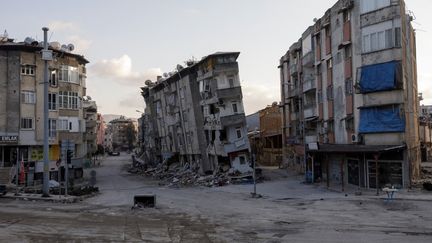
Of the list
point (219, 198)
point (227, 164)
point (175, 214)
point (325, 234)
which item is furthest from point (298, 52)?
point (325, 234)

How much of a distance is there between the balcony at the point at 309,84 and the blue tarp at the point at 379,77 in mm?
12072

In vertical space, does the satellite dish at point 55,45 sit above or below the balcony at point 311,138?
above

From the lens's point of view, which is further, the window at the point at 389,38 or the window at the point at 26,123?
the window at the point at 26,123

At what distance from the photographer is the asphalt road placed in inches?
690

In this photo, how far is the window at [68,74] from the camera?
176ft

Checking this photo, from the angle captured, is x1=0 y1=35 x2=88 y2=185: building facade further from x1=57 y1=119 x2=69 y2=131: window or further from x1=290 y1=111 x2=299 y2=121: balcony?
x1=290 y1=111 x2=299 y2=121: balcony

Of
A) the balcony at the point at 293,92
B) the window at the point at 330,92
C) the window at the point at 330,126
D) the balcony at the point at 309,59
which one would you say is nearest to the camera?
the window at the point at 330,92

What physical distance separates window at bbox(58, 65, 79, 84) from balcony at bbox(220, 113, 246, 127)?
17510 mm

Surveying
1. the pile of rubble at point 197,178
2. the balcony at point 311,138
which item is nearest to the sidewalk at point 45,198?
the pile of rubble at point 197,178

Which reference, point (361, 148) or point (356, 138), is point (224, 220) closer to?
point (361, 148)

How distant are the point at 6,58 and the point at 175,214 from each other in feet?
106

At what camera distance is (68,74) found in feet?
178

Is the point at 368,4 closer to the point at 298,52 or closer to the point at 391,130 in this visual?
the point at 391,130

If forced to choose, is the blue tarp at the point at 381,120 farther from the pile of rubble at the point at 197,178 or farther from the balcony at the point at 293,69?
the balcony at the point at 293,69
